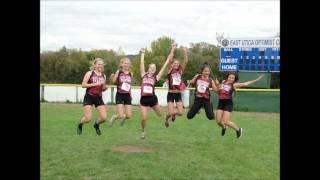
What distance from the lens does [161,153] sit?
1773 cm

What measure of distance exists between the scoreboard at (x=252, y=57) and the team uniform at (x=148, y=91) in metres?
1.17

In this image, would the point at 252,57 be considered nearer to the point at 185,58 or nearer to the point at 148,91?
the point at 185,58

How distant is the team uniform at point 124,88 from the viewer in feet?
24.7

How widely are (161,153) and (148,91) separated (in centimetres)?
1006

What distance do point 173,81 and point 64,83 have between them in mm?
4314

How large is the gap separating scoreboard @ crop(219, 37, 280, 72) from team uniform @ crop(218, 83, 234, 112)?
1.91 ft

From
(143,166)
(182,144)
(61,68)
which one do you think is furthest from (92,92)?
(182,144)

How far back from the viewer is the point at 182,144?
19.7 m

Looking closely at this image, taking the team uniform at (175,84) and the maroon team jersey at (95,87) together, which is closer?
the maroon team jersey at (95,87)

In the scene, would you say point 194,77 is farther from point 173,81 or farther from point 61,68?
point 61,68

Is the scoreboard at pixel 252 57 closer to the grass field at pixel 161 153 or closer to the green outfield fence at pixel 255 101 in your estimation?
the grass field at pixel 161 153

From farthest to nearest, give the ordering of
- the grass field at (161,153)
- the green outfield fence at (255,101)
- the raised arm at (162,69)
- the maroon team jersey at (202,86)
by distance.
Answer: the grass field at (161,153) → the green outfield fence at (255,101) → the raised arm at (162,69) → the maroon team jersey at (202,86)

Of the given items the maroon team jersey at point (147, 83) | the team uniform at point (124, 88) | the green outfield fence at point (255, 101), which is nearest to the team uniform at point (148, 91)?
the maroon team jersey at point (147, 83)
